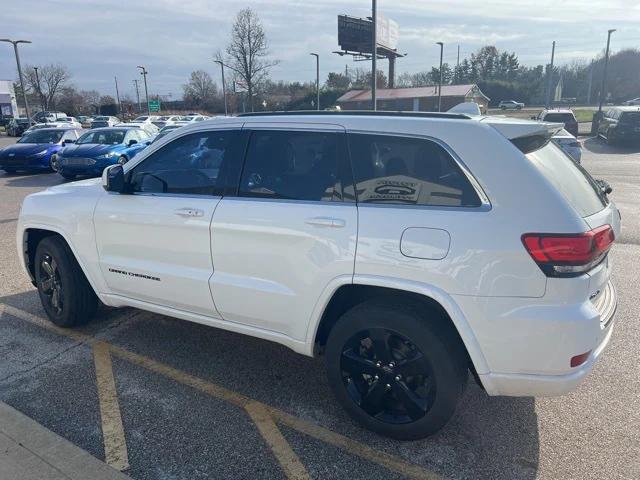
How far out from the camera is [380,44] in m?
59.5

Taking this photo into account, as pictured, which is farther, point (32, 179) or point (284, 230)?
point (32, 179)

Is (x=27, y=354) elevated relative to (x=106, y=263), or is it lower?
lower

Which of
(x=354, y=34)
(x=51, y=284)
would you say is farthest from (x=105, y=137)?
(x=354, y=34)

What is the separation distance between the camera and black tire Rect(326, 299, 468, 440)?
2666 mm

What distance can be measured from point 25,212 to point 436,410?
3.78 metres

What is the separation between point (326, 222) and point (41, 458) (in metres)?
1.98

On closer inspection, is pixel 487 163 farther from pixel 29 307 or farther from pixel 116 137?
pixel 116 137

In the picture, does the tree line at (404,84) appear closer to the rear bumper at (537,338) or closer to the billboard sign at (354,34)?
the billboard sign at (354,34)

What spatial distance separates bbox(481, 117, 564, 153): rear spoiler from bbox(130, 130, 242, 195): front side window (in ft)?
5.34

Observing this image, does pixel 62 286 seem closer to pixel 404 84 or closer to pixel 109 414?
pixel 109 414

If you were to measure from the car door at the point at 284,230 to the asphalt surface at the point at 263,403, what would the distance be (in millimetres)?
584

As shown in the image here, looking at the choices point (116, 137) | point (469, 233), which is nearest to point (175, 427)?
point (469, 233)

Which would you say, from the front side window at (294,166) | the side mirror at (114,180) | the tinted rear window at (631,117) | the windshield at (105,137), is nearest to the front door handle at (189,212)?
the front side window at (294,166)

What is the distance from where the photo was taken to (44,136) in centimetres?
1703
